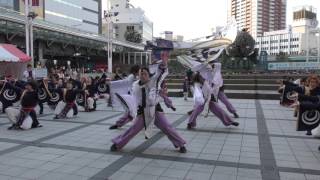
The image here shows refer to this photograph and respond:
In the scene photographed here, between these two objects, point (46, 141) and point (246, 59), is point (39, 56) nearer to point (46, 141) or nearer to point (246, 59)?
point (246, 59)

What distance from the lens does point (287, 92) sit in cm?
1423

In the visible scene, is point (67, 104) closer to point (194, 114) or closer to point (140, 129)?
point (194, 114)

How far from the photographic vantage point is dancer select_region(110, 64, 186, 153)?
289 inches

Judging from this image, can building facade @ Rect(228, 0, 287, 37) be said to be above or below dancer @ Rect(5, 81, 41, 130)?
above

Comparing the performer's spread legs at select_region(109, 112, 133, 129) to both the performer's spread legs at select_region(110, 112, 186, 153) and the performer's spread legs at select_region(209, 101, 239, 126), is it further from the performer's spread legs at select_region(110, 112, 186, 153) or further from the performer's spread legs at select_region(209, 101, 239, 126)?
the performer's spread legs at select_region(110, 112, 186, 153)

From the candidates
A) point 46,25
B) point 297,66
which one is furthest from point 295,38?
point 46,25

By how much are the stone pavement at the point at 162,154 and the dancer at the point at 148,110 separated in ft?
0.76

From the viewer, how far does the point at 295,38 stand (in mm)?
70250

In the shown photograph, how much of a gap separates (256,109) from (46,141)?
28.5 feet

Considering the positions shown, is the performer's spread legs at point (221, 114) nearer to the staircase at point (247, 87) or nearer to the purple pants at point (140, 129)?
the purple pants at point (140, 129)

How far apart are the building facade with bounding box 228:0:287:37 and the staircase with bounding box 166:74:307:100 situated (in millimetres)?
26029

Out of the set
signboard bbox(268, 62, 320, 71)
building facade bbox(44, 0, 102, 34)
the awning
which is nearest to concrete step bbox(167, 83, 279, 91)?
signboard bbox(268, 62, 320, 71)

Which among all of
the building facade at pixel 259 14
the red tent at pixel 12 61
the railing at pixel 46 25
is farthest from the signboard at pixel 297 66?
the railing at pixel 46 25

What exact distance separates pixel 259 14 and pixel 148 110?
60.0 metres
